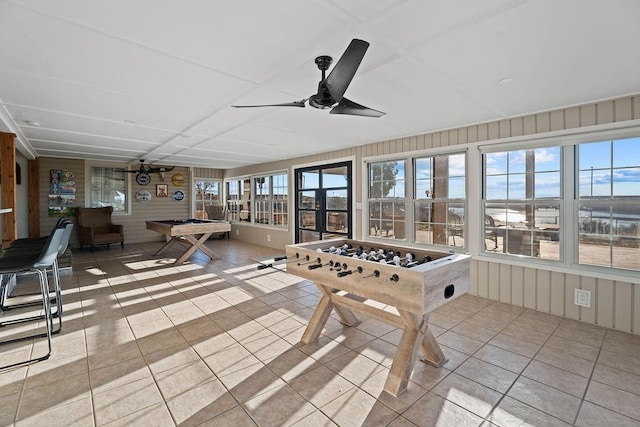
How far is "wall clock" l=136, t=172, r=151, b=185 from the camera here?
8.34 metres

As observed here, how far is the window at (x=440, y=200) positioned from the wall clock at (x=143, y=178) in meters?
7.36

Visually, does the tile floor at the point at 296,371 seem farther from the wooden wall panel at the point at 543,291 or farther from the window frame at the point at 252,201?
the window frame at the point at 252,201

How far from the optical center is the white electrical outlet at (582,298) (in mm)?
3153

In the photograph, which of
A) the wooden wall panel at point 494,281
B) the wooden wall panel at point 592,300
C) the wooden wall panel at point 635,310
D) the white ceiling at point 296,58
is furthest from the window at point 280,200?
the wooden wall panel at point 635,310

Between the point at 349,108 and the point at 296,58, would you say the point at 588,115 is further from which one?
the point at 296,58

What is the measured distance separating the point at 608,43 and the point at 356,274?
2208mm

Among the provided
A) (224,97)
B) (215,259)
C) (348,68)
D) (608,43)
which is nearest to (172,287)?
(215,259)

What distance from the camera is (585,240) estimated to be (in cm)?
323

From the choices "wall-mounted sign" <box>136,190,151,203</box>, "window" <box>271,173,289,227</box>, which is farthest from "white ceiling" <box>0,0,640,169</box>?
"wall-mounted sign" <box>136,190,151,203</box>

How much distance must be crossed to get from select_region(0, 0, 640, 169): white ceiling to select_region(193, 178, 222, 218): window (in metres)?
5.60

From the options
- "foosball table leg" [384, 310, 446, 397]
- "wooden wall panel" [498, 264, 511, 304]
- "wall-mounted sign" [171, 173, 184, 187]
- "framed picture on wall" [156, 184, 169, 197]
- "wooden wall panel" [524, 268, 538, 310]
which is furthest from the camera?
"wall-mounted sign" [171, 173, 184, 187]

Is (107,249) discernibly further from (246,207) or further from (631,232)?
(631,232)

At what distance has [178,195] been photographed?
9.07 metres

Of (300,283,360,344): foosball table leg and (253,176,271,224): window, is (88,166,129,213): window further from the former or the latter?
(300,283,360,344): foosball table leg
